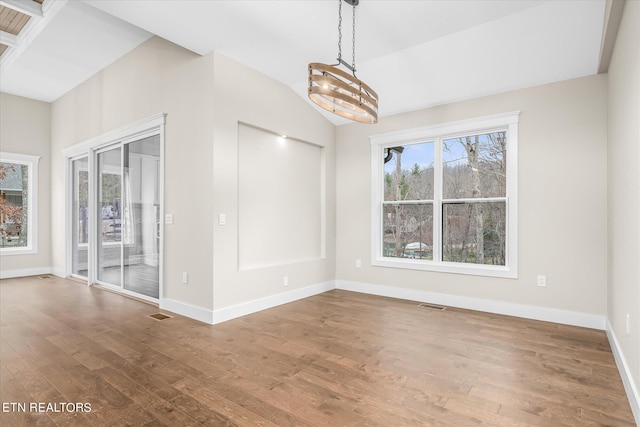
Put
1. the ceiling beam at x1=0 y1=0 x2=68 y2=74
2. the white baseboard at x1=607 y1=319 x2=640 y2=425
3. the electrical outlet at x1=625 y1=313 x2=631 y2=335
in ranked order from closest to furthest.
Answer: the white baseboard at x1=607 y1=319 x2=640 y2=425 < the electrical outlet at x1=625 y1=313 x2=631 y2=335 < the ceiling beam at x1=0 y1=0 x2=68 y2=74

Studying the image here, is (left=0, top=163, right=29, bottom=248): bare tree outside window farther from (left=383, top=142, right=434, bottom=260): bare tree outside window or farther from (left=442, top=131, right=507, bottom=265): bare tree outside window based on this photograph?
(left=442, top=131, right=507, bottom=265): bare tree outside window

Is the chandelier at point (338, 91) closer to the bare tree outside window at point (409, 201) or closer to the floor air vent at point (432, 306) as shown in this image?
the bare tree outside window at point (409, 201)

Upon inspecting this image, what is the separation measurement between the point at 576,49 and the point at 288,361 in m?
4.05

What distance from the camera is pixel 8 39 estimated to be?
4867 mm

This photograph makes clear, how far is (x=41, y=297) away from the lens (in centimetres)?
501

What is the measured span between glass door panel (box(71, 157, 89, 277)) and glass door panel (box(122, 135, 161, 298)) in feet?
5.48

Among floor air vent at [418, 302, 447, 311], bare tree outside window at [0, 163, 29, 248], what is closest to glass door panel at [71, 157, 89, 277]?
bare tree outside window at [0, 163, 29, 248]

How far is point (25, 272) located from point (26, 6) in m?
5.18

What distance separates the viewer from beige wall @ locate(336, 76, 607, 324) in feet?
11.8

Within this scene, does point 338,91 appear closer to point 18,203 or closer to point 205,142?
point 205,142

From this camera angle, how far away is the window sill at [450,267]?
13.6 ft

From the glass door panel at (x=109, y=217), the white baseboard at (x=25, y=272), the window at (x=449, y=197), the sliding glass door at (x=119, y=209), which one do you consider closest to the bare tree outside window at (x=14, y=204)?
the white baseboard at (x=25, y=272)

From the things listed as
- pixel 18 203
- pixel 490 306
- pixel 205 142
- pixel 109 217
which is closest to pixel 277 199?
pixel 205 142

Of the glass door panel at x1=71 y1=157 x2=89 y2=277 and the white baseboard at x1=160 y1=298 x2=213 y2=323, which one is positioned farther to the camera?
the glass door panel at x1=71 y1=157 x2=89 y2=277
